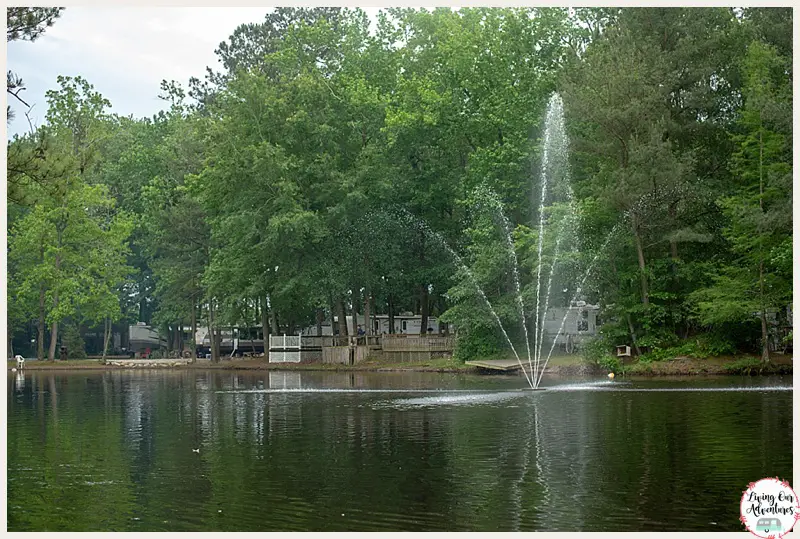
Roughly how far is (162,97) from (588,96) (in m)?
49.4

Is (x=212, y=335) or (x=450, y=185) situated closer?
Result: (x=450, y=185)

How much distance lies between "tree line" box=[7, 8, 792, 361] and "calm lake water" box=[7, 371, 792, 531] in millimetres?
11341

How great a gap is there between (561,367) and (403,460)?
29.0m

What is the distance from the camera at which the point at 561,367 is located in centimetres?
4794

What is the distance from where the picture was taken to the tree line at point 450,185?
46719 millimetres

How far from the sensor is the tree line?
4672 cm

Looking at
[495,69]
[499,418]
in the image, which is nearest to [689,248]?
[495,69]

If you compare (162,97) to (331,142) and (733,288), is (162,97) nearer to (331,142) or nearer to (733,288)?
(331,142)

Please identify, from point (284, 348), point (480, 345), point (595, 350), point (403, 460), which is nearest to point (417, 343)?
point (480, 345)

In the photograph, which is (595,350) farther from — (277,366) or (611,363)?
(277,366)

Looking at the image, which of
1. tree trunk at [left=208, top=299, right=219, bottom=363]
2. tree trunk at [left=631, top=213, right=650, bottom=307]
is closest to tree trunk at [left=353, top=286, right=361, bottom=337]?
tree trunk at [left=208, top=299, right=219, bottom=363]

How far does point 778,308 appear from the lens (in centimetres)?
4453

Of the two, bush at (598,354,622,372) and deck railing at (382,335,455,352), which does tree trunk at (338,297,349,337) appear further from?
bush at (598,354,622,372)

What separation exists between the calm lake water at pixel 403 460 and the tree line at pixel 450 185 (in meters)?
11.3
